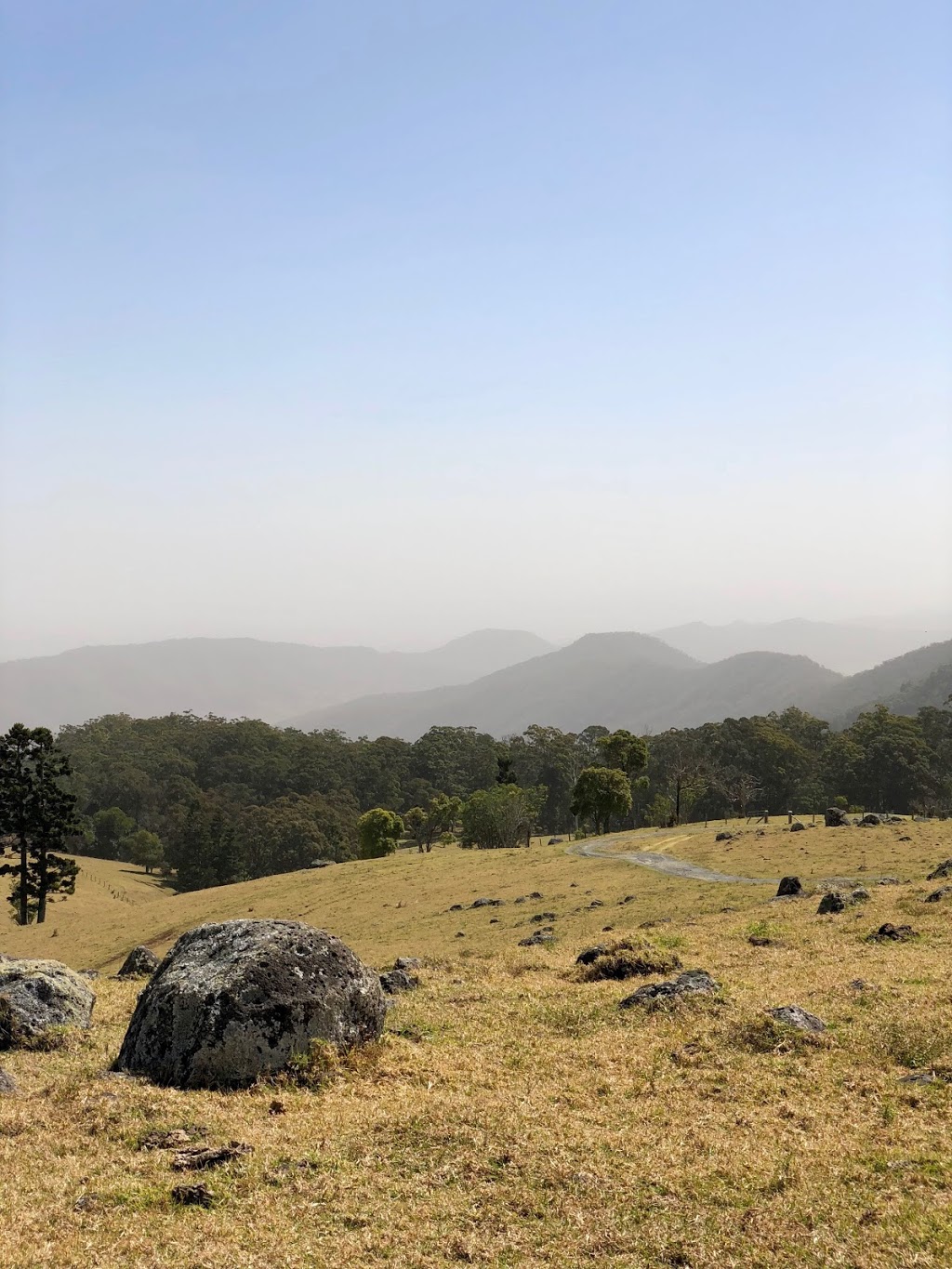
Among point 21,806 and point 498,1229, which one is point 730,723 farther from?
point 498,1229

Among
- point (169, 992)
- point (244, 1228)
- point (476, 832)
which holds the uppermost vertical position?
point (169, 992)

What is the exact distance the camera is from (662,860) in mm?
55156

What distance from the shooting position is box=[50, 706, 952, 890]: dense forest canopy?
11625cm

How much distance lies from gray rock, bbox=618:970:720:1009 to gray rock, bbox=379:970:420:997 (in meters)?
5.76

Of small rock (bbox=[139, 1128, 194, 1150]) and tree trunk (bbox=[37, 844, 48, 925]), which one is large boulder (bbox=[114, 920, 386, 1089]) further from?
tree trunk (bbox=[37, 844, 48, 925])

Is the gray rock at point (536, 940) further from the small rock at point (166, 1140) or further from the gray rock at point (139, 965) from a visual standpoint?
the small rock at point (166, 1140)

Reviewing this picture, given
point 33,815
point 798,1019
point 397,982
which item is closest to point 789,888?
point 397,982

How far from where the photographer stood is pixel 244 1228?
29.3ft

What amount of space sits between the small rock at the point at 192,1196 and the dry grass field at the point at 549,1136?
0.16 meters

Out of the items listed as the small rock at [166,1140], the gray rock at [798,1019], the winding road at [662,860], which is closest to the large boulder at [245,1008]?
the small rock at [166,1140]

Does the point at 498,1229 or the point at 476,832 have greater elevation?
the point at 498,1229

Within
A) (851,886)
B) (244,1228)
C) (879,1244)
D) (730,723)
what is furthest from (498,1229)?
(730,723)

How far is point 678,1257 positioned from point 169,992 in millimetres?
8937

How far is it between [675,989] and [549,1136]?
23.9 ft
